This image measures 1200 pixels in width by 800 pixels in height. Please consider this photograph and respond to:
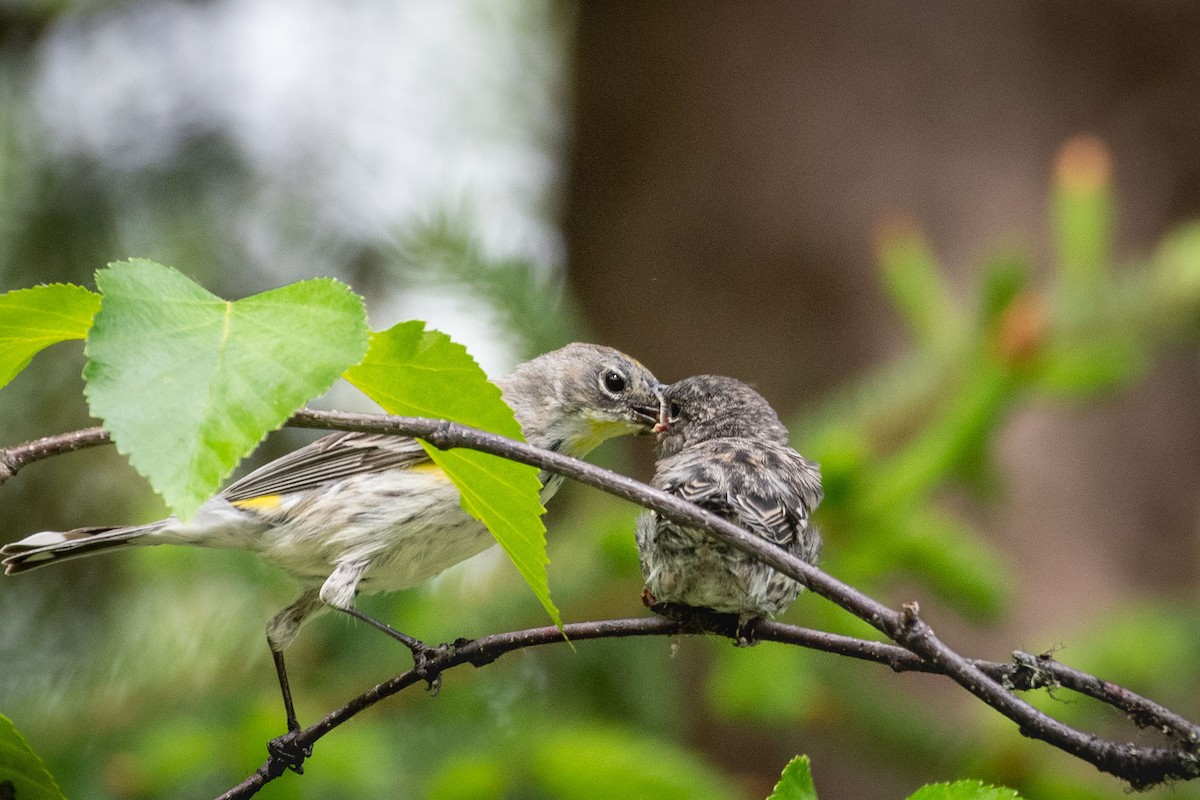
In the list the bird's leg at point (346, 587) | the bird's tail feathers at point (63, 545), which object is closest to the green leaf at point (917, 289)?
the bird's leg at point (346, 587)

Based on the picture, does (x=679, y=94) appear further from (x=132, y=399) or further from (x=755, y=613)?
(x=132, y=399)

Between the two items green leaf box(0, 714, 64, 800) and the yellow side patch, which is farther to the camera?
the yellow side patch

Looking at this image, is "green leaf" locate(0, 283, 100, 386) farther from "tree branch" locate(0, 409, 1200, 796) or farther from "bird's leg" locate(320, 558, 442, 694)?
"bird's leg" locate(320, 558, 442, 694)

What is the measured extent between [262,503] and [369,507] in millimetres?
264

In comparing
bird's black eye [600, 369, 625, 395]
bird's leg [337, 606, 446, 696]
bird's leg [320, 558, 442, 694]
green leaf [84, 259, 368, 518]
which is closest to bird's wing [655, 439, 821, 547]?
bird's leg [337, 606, 446, 696]

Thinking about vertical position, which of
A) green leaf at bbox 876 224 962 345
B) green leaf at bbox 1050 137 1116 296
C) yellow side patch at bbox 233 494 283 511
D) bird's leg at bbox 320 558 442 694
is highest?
green leaf at bbox 1050 137 1116 296

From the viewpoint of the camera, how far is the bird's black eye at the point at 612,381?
261 cm

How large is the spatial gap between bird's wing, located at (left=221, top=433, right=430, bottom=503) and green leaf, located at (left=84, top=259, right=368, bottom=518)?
143 centimetres

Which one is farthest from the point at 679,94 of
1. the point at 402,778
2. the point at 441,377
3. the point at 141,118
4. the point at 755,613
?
the point at 441,377

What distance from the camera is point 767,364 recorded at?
176 inches

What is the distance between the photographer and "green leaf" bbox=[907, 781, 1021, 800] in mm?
1134

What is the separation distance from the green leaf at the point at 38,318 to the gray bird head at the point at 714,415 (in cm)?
118

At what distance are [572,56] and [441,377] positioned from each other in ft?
13.6

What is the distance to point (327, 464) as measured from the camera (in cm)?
277
